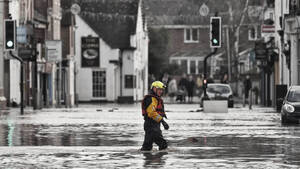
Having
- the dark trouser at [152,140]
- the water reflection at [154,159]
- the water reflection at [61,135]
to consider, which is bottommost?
the water reflection at [61,135]

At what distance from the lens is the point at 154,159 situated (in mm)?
18953

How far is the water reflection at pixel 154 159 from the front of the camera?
17844 mm

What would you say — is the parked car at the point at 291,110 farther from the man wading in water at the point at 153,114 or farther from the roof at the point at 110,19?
the roof at the point at 110,19

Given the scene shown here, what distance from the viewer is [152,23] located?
119 metres

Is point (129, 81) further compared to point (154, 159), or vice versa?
point (129, 81)

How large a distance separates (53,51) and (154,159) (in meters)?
43.4

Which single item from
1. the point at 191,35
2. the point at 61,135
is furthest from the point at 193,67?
the point at 61,135

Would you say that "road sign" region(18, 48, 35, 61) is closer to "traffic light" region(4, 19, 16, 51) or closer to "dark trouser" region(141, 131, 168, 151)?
"traffic light" region(4, 19, 16, 51)

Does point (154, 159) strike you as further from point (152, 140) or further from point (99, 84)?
point (99, 84)

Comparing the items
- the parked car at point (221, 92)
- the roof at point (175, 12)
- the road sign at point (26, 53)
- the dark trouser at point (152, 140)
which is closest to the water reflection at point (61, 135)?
the dark trouser at point (152, 140)

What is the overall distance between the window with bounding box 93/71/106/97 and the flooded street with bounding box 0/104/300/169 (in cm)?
4817

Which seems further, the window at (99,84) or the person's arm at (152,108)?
the window at (99,84)

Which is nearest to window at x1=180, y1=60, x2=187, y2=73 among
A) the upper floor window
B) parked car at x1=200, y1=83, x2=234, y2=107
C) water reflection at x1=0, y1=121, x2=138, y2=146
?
the upper floor window

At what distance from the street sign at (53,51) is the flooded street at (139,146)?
28084 millimetres
